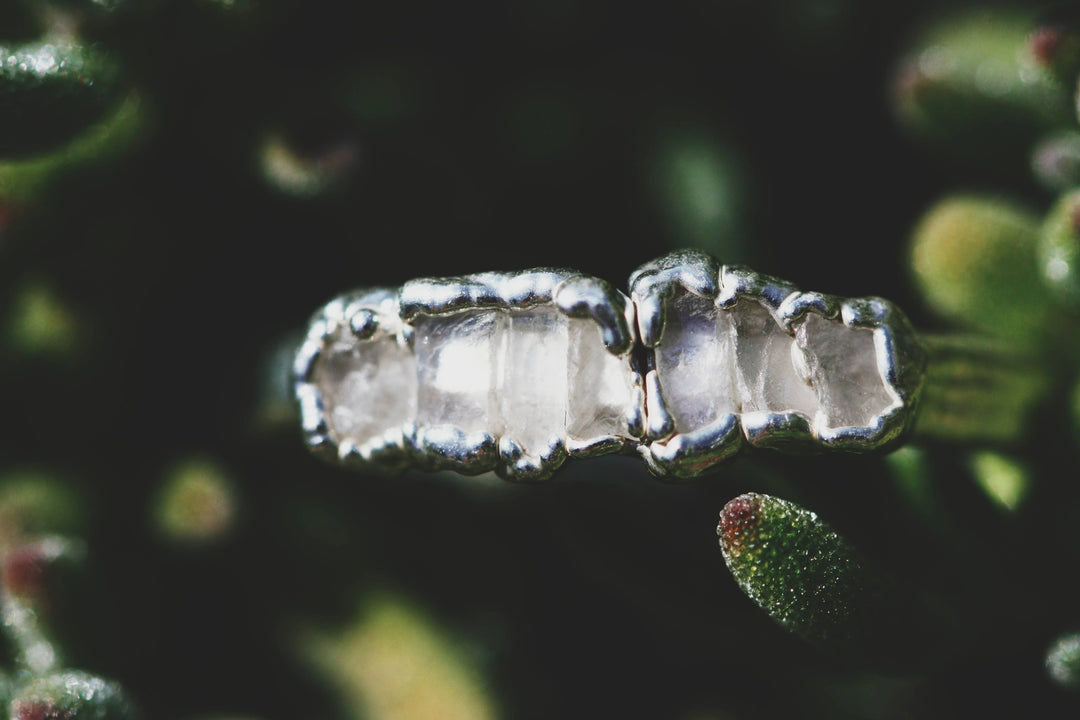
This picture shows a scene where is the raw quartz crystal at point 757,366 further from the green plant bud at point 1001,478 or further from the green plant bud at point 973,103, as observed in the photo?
the green plant bud at point 973,103

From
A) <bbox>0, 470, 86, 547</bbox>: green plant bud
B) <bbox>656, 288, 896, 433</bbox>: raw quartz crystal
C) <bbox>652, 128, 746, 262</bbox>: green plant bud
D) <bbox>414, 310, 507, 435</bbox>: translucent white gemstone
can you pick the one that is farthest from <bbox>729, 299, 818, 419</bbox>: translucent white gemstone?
<bbox>0, 470, 86, 547</bbox>: green plant bud

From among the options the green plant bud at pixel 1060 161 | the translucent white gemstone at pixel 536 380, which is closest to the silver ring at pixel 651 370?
the translucent white gemstone at pixel 536 380

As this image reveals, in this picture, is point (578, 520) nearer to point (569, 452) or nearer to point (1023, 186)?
point (569, 452)

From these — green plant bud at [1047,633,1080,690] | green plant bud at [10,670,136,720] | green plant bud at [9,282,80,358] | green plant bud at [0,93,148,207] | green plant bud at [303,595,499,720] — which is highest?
green plant bud at [0,93,148,207]

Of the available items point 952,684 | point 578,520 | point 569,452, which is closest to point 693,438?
point 569,452

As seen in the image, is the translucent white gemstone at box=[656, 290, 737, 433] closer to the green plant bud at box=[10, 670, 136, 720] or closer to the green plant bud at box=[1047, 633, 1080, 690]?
the green plant bud at box=[1047, 633, 1080, 690]

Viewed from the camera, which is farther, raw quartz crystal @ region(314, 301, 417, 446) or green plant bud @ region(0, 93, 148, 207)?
green plant bud @ region(0, 93, 148, 207)

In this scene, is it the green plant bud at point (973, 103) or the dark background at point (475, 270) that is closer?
the dark background at point (475, 270)
